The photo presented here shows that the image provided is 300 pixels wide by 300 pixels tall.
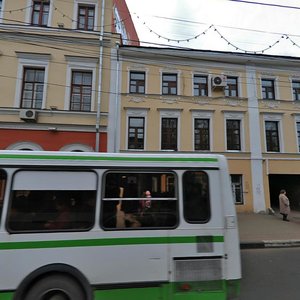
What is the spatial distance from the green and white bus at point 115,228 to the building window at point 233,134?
13700 mm

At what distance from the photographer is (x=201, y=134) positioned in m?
17.2

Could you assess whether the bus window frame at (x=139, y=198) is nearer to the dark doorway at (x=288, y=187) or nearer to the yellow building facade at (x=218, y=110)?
the yellow building facade at (x=218, y=110)

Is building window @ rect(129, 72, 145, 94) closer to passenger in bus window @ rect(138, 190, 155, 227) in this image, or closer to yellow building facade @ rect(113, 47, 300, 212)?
yellow building facade @ rect(113, 47, 300, 212)

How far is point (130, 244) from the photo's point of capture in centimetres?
390

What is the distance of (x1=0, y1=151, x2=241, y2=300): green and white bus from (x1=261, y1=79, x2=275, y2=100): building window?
1600 centimetres

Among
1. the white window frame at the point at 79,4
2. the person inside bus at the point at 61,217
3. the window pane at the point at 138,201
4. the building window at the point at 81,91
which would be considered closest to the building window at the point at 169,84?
the building window at the point at 81,91

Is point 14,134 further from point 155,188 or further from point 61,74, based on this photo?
point 155,188

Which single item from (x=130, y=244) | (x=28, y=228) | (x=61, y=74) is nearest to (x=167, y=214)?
(x=130, y=244)

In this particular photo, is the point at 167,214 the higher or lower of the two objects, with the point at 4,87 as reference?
lower

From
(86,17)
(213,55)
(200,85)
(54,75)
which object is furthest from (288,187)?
(86,17)

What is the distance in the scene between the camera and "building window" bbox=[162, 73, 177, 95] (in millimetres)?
17469

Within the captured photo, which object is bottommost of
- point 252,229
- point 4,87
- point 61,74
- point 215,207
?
point 252,229

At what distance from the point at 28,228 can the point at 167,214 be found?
2.01 meters

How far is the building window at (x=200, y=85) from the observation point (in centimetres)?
1764
